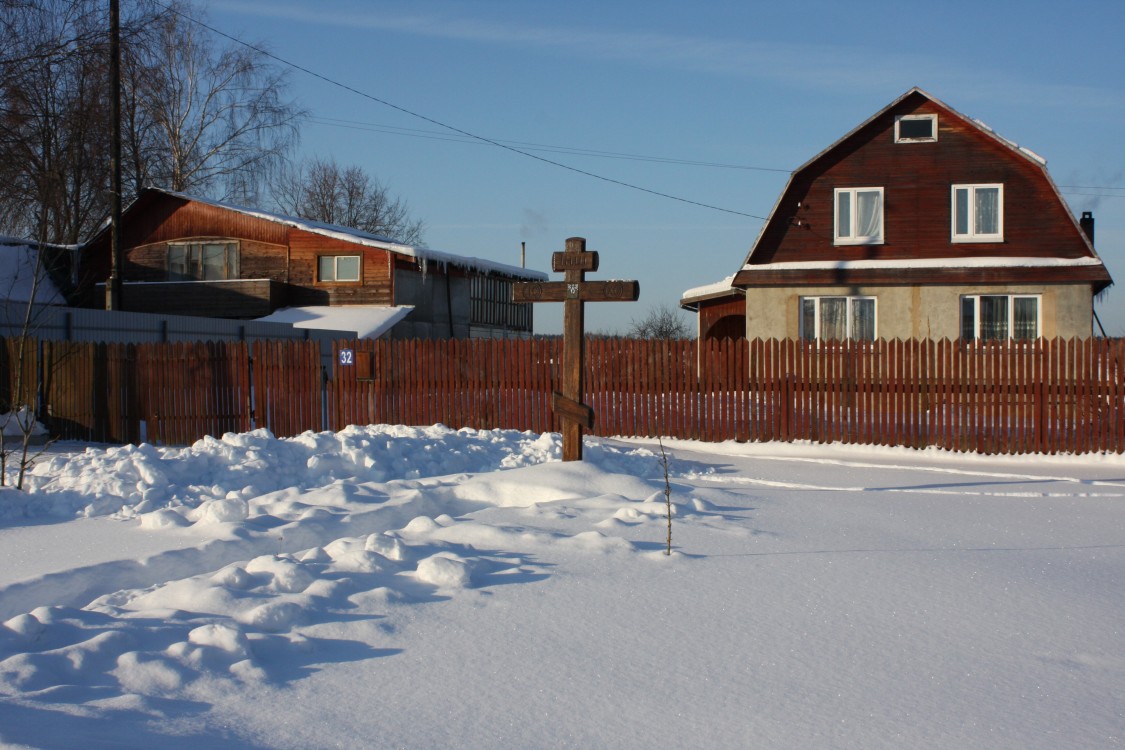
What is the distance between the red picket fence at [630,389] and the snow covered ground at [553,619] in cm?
561

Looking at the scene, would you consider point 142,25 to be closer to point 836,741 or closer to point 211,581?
point 211,581

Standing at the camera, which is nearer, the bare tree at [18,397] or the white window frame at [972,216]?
the bare tree at [18,397]

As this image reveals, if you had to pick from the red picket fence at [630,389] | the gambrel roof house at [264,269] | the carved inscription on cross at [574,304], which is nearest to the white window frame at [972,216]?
the red picket fence at [630,389]

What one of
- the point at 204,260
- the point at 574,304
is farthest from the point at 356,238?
the point at 574,304

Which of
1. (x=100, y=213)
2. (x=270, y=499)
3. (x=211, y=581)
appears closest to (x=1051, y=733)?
(x=211, y=581)

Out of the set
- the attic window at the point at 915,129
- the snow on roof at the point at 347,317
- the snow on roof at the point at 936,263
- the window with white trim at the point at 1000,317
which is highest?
the attic window at the point at 915,129

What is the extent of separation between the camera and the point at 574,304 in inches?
416

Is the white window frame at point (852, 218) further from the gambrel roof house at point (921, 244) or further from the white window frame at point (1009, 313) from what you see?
the white window frame at point (1009, 313)

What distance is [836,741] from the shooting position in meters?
3.60

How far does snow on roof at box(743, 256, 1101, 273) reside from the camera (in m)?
21.7

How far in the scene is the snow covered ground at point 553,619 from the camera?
3704 mm

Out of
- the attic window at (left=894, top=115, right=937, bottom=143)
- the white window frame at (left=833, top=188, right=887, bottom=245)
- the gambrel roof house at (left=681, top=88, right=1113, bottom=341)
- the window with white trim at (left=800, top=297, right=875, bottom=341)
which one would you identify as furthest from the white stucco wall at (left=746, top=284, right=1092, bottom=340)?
the attic window at (left=894, top=115, right=937, bottom=143)

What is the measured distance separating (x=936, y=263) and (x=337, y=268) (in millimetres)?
19334

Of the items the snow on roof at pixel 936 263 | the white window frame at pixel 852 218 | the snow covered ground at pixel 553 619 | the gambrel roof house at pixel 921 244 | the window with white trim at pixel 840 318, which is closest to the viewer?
the snow covered ground at pixel 553 619
